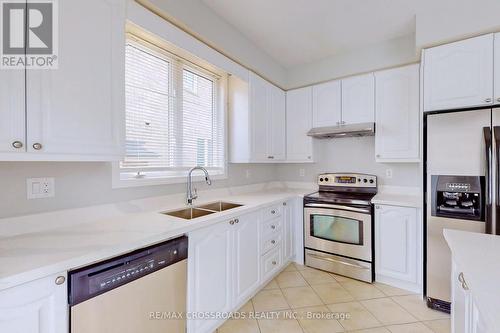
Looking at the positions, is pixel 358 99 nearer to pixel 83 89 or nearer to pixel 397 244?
pixel 397 244

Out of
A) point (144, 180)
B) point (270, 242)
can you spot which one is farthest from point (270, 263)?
point (144, 180)

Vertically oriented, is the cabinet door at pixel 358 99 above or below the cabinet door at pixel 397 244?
above

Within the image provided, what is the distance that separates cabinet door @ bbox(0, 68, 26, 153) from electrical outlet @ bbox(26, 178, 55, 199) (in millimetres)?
362

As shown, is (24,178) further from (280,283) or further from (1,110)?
(280,283)

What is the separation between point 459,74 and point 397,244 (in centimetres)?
162

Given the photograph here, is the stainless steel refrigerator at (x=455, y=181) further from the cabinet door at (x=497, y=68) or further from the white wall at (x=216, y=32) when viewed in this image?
the white wall at (x=216, y=32)

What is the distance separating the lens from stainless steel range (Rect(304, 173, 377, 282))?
245cm

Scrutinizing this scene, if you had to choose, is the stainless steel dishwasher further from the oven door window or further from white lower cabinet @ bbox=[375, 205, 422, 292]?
white lower cabinet @ bbox=[375, 205, 422, 292]

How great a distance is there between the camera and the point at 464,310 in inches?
40.6

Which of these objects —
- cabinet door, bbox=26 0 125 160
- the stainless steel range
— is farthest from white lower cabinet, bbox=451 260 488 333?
cabinet door, bbox=26 0 125 160

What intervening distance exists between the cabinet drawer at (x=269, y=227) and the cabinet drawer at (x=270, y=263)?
0.21 m

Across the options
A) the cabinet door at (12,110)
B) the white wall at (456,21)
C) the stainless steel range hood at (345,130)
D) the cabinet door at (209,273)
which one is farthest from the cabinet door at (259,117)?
the cabinet door at (12,110)

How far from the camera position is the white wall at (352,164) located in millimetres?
2729

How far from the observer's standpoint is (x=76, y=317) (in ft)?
3.18
